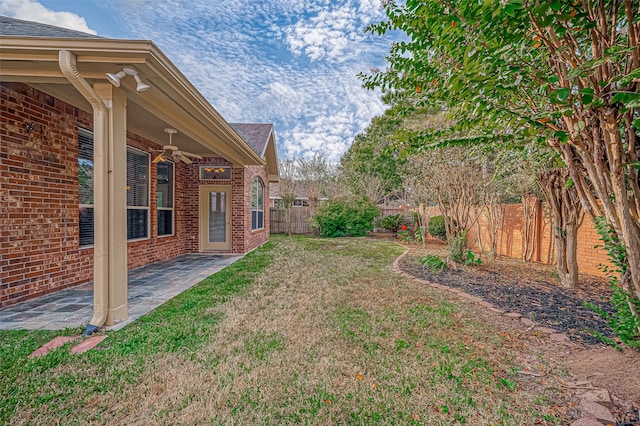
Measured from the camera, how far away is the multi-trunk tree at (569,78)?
1751 mm

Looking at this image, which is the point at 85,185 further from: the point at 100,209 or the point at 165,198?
the point at 165,198

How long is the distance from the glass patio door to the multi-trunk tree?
7.01 m

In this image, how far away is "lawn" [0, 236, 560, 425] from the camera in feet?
5.92

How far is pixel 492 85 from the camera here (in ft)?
6.20

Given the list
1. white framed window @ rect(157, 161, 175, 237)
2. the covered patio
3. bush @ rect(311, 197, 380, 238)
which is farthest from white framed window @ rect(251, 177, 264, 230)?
the covered patio

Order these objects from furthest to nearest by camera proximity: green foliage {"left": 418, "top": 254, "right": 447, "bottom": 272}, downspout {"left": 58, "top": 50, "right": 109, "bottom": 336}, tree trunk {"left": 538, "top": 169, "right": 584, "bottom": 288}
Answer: green foliage {"left": 418, "top": 254, "right": 447, "bottom": 272}
tree trunk {"left": 538, "top": 169, "right": 584, "bottom": 288}
downspout {"left": 58, "top": 50, "right": 109, "bottom": 336}

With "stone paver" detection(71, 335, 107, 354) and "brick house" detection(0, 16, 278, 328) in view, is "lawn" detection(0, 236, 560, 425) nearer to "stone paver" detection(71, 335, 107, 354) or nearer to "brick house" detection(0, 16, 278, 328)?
"stone paver" detection(71, 335, 107, 354)

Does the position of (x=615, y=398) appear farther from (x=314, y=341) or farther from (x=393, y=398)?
(x=314, y=341)

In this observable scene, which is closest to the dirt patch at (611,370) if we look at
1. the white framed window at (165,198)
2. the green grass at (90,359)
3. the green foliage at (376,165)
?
the green grass at (90,359)

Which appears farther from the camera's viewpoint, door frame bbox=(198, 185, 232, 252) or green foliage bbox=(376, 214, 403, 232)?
green foliage bbox=(376, 214, 403, 232)

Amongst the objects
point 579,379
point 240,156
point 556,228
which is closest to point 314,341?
point 579,379

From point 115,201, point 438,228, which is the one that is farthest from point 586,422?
point 438,228

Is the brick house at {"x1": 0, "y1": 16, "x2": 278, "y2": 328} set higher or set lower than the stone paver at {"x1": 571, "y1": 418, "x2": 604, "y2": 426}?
higher

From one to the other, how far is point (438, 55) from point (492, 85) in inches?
47.0
